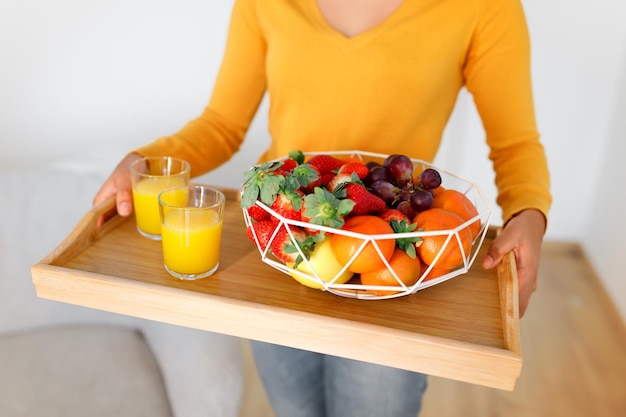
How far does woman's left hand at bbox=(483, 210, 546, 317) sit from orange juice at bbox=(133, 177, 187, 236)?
0.48 m

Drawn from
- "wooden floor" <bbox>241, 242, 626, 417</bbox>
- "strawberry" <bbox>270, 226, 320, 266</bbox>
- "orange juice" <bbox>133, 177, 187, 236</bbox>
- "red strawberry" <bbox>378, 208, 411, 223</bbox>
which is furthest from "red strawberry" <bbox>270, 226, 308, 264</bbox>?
"wooden floor" <bbox>241, 242, 626, 417</bbox>

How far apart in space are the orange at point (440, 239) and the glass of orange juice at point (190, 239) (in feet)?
0.92

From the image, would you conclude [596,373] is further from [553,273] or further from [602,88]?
[602,88]

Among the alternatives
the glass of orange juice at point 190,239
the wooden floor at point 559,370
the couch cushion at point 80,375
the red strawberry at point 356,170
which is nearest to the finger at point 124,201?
the glass of orange juice at point 190,239

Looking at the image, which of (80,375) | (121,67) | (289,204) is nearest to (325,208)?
(289,204)

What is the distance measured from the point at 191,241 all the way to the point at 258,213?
100 mm

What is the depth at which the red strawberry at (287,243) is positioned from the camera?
27.9 inches

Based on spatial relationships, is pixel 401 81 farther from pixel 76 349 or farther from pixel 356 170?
pixel 76 349

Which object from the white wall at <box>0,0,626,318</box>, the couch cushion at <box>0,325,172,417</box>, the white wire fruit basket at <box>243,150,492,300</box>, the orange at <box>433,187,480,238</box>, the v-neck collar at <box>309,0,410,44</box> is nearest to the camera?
the white wire fruit basket at <box>243,150,492,300</box>

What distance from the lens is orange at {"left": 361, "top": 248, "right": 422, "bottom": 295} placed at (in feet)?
2.35

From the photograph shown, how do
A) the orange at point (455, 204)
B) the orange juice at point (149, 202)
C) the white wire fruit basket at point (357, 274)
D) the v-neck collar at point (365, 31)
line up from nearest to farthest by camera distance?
the white wire fruit basket at point (357, 274) < the orange at point (455, 204) < the orange juice at point (149, 202) < the v-neck collar at point (365, 31)

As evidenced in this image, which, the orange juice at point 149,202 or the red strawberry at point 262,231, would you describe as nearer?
the red strawberry at point 262,231

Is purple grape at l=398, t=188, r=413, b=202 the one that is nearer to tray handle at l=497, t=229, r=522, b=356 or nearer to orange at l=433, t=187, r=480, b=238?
orange at l=433, t=187, r=480, b=238

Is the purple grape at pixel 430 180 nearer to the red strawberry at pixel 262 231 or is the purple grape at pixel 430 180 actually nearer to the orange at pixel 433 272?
the orange at pixel 433 272
